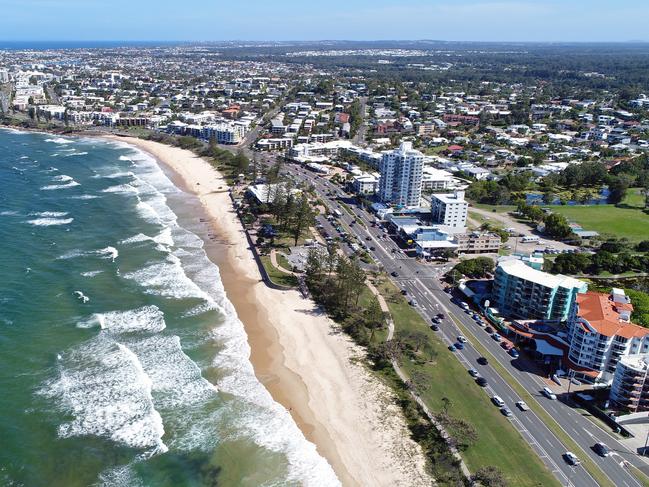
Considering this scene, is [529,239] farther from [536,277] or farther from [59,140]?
[59,140]

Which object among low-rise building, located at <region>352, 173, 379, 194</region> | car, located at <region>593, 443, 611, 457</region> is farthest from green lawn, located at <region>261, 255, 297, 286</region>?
low-rise building, located at <region>352, 173, 379, 194</region>

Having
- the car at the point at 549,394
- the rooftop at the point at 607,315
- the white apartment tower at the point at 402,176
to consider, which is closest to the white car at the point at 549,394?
the car at the point at 549,394

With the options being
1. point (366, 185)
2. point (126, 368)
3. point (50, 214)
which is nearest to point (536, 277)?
point (126, 368)

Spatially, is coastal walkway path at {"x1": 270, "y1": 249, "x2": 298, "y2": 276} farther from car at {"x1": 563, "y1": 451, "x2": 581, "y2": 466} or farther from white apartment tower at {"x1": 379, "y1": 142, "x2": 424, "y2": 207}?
car at {"x1": 563, "y1": 451, "x2": 581, "y2": 466}

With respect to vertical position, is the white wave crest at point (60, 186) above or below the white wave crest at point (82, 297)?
above

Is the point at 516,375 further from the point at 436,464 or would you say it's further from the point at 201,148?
the point at 201,148

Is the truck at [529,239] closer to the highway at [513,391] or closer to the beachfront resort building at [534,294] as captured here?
the highway at [513,391]
